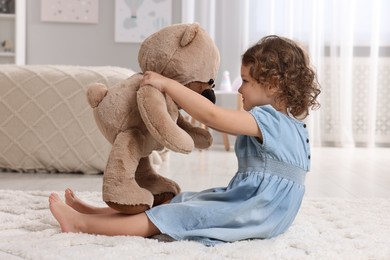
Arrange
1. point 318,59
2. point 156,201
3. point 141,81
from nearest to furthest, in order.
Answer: point 141,81
point 156,201
point 318,59

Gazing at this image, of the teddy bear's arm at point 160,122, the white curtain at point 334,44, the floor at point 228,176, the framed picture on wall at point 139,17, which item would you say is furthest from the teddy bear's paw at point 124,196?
the framed picture on wall at point 139,17

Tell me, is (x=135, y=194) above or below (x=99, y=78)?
below

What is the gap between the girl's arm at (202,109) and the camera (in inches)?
49.2

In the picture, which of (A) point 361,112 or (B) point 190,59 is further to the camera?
(A) point 361,112

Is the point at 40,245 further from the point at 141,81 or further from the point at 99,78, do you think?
the point at 99,78

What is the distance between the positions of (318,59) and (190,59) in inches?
144

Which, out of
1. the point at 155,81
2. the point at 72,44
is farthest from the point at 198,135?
the point at 72,44

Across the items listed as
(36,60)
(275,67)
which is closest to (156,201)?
(275,67)

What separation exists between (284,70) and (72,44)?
4.01 metres

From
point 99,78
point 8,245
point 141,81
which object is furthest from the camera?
point 99,78

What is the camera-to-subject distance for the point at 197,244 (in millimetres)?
1215

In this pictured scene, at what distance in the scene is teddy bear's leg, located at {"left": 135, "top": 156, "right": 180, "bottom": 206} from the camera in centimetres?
142

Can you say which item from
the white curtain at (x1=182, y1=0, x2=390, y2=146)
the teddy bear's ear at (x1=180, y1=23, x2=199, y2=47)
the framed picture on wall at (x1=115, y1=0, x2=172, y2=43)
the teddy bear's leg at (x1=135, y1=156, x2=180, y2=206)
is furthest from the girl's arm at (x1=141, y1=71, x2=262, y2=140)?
the framed picture on wall at (x1=115, y1=0, x2=172, y2=43)

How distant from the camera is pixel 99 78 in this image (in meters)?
2.64
